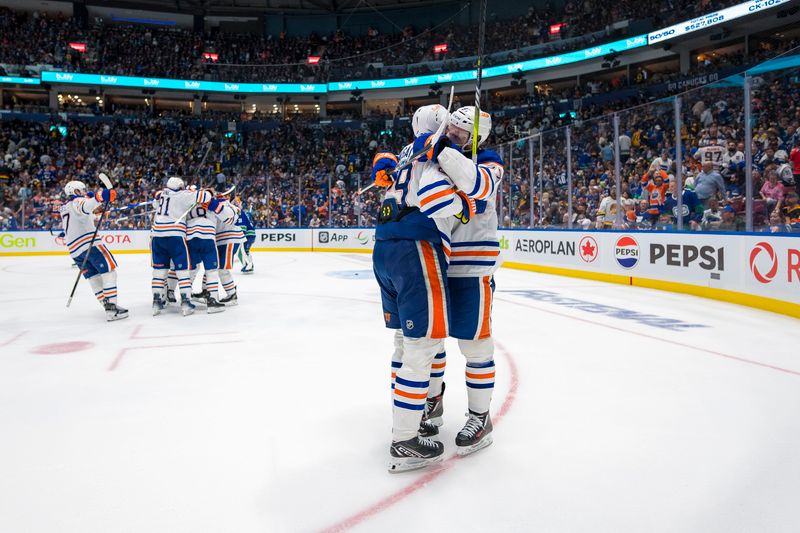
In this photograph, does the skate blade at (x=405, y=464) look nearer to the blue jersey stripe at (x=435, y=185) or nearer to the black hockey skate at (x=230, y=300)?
the blue jersey stripe at (x=435, y=185)

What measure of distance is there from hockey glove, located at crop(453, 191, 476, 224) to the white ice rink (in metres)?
1.05

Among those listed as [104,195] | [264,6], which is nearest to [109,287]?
[104,195]

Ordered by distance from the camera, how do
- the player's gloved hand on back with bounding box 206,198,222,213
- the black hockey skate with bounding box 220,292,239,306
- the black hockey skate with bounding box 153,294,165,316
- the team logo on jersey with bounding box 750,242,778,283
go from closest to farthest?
the team logo on jersey with bounding box 750,242,778,283 < the black hockey skate with bounding box 153,294,165,316 < the player's gloved hand on back with bounding box 206,198,222,213 < the black hockey skate with bounding box 220,292,239,306

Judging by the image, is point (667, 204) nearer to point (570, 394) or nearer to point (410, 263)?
point (570, 394)

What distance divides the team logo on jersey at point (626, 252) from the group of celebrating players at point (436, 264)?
6.73m

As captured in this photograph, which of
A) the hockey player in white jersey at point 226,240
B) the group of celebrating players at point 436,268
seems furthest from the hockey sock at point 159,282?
the group of celebrating players at point 436,268

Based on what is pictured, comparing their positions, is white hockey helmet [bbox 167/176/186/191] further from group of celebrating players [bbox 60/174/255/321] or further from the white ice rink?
the white ice rink

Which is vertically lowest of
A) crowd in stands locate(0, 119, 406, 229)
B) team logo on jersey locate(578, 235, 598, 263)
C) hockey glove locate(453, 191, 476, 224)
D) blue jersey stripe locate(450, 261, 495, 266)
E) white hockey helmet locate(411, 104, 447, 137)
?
team logo on jersey locate(578, 235, 598, 263)

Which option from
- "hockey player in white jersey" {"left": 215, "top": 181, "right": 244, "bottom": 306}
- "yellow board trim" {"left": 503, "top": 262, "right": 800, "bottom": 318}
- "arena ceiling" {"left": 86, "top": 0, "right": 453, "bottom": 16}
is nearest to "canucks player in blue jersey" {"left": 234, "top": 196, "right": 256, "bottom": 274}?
"hockey player in white jersey" {"left": 215, "top": 181, "right": 244, "bottom": 306}

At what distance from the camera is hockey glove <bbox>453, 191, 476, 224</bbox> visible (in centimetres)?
220

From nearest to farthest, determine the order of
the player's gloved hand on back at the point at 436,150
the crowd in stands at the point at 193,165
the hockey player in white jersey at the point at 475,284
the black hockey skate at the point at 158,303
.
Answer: the player's gloved hand on back at the point at 436,150 → the hockey player in white jersey at the point at 475,284 → the black hockey skate at the point at 158,303 → the crowd in stands at the point at 193,165

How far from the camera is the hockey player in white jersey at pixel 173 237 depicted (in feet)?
20.2

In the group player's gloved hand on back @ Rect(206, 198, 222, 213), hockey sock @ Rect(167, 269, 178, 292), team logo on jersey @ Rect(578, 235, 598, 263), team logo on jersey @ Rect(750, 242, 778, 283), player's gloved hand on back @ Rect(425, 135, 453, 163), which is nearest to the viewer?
player's gloved hand on back @ Rect(425, 135, 453, 163)

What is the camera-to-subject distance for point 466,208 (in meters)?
2.24
